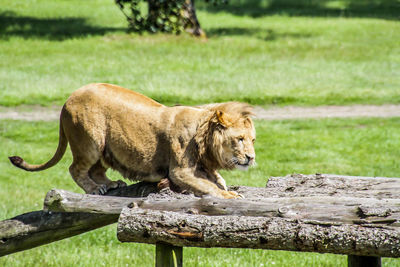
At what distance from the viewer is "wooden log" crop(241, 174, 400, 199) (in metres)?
5.54

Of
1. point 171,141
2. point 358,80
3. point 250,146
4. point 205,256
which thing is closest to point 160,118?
point 171,141

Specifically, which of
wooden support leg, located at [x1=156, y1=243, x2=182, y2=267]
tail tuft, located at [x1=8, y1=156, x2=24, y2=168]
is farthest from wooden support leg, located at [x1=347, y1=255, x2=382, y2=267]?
tail tuft, located at [x1=8, y1=156, x2=24, y2=168]

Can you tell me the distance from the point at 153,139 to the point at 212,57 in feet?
55.2

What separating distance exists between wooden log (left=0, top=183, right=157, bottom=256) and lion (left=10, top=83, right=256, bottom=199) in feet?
1.51

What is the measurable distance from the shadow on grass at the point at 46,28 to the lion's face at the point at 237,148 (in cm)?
2090

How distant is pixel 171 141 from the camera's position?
218 inches

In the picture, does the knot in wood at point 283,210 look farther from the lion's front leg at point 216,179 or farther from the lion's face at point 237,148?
the lion's front leg at point 216,179

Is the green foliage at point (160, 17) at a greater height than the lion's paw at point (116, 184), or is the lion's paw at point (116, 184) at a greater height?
the lion's paw at point (116, 184)

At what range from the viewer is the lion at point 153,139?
5.33m

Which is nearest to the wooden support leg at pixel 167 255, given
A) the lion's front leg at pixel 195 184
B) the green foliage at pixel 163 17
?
the lion's front leg at pixel 195 184

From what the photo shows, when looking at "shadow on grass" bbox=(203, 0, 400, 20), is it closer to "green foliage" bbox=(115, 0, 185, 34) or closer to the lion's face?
"green foliage" bbox=(115, 0, 185, 34)

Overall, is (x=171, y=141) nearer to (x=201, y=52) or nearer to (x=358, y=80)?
(x=358, y=80)

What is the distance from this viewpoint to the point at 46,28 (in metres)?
27.6

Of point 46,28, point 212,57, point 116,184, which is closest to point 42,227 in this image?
point 116,184
